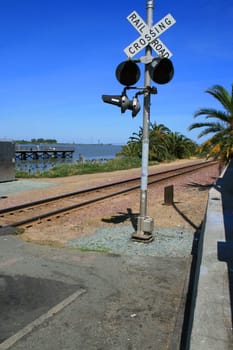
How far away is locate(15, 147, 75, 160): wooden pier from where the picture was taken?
71.8 m

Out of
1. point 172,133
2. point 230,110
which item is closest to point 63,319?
point 230,110

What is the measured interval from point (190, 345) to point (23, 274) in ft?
10.4

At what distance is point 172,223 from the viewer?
9.93m

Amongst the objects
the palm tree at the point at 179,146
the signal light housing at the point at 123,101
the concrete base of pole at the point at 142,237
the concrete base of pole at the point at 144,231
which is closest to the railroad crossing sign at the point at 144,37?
the signal light housing at the point at 123,101

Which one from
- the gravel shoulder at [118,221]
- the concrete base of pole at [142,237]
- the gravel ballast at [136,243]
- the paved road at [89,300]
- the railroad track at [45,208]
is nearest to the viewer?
the paved road at [89,300]

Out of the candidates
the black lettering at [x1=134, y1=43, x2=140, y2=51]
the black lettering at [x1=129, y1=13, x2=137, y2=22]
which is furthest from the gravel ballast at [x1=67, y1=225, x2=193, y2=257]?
the black lettering at [x1=129, y1=13, x2=137, y2=22]

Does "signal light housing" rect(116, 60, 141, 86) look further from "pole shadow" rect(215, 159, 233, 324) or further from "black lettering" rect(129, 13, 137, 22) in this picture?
"pole shadow" rect(215, 159, 233, 324)

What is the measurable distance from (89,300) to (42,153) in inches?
3043

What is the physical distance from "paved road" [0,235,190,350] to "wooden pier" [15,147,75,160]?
213 feet

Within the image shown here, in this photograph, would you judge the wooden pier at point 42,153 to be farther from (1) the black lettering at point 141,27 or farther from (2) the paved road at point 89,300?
(2) the paved road at point 89,300

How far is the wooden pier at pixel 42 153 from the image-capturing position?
71750mm

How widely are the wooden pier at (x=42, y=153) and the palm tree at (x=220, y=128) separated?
191 feet

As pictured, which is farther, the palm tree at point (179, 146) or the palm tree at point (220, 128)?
the palm tree at point (179, 146)

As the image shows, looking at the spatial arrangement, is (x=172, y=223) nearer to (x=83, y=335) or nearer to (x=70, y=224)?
(x=70, y=224)
